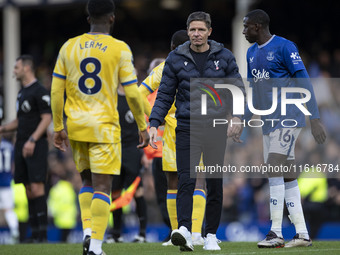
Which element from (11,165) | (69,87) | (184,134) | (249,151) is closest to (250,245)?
(184,134)

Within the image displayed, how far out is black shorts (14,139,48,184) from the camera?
10656 millimetres

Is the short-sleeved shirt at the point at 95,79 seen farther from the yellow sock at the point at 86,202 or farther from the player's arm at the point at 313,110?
the player's arm at the point at 313,110

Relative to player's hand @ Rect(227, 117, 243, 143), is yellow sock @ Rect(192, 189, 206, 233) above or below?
below

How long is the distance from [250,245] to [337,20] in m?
14.6

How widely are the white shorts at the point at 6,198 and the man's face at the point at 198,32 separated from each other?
9.19 metres

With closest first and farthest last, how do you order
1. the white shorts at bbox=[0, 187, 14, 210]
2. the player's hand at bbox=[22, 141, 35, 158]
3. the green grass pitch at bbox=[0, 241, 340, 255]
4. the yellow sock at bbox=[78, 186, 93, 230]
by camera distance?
the yellow sock at bbox=[78, 186, 93, 230] < the green grass pitch at bbox=[0, 241, 340, 255] < the player's hand at bbox=[22, 141, 35, 158] < the white shorts at bbox=[0, 187, 14, 210]

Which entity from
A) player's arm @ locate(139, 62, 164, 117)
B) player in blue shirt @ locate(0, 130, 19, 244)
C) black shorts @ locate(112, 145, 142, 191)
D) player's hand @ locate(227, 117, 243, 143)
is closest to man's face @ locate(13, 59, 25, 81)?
black shorts @ locate(112, 145, 142, 191)

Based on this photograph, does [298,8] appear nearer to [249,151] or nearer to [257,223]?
[249,151]

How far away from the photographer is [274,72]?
26.5 feet

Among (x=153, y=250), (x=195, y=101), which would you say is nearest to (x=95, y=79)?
(x=195, y=101)

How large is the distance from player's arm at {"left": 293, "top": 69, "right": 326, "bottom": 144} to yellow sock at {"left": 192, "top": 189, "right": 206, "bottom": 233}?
155cm

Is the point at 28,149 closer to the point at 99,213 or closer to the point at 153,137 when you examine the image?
the point at 153,137

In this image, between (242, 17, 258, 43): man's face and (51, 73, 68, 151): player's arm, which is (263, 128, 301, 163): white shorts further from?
(51, 73, 68, 151): player's arm

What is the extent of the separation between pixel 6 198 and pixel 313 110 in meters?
9.70
